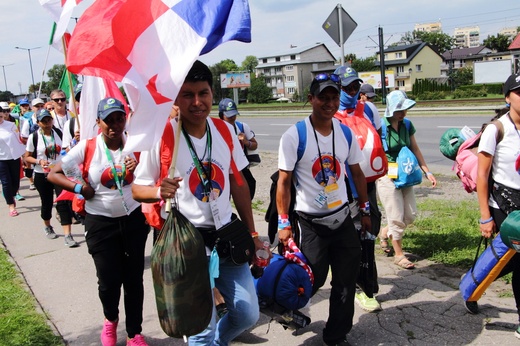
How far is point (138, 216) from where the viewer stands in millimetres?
4195

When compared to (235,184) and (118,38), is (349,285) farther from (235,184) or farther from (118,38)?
(118,38)

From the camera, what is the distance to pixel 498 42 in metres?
104

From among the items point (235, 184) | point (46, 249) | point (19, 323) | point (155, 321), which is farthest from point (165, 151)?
point (46, 249)

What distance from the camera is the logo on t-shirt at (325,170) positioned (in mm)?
3848

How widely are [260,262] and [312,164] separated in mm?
876

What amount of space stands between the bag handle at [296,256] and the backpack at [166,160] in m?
0.79

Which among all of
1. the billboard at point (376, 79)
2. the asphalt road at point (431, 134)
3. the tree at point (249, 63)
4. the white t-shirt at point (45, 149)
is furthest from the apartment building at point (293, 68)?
the white t-shirt at point (45, 149)

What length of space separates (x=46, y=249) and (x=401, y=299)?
4961mm

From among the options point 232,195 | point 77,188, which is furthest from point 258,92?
point 232,195

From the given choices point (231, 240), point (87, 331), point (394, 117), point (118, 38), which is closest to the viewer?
point (118, 38)

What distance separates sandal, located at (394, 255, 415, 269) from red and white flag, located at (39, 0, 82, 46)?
3.99 m

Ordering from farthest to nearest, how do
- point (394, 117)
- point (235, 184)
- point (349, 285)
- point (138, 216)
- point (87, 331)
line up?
1. point (394, 117)
2. point (87, 331)
3. point (138, 216)
4. point (349, 285)
5. point (235, 184)

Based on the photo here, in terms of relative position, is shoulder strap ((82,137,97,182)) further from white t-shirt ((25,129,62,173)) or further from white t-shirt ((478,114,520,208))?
white t-shirt ((25,129,62,173))

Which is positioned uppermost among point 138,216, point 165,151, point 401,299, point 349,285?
point 165,151
